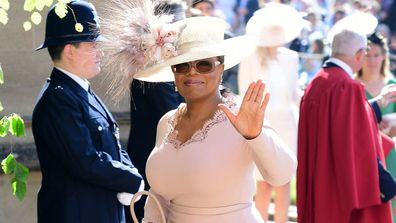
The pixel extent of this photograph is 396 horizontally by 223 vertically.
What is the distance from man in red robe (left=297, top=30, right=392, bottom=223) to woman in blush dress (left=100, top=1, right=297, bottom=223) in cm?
196

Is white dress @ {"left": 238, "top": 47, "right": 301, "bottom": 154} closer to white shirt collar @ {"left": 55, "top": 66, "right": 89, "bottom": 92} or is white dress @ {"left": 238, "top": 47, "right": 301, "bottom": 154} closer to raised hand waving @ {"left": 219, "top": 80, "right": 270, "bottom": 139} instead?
white shirt collar @ {"left": 55, "top": 66, "right": 89, "bottom": 92}

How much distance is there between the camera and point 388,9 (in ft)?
51.3

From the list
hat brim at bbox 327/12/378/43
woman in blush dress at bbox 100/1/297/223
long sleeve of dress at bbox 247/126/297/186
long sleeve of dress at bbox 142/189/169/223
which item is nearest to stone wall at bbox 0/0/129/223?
hat brim at bbox 327/12/378/43

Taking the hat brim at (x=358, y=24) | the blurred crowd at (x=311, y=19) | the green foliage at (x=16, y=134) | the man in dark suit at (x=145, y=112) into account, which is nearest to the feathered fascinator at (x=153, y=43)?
the green foliage at (x=16, y=134)

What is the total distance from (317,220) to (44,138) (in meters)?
2.20

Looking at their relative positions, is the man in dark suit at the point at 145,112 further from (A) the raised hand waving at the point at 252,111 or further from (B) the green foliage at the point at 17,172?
(A) the raised hand waving at the point at 252,111

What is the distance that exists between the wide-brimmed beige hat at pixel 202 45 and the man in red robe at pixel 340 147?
6.32 feet

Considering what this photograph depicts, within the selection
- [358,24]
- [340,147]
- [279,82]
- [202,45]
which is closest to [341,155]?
[340,147]

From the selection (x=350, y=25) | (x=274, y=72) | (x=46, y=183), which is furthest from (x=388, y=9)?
(x=46, y=183)

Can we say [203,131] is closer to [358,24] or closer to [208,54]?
[208,54]

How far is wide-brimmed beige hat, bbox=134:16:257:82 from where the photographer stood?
13.1 feet

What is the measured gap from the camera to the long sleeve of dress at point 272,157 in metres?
3.64

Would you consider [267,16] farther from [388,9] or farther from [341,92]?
[388,9]

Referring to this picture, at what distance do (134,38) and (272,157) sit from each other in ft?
3.22
